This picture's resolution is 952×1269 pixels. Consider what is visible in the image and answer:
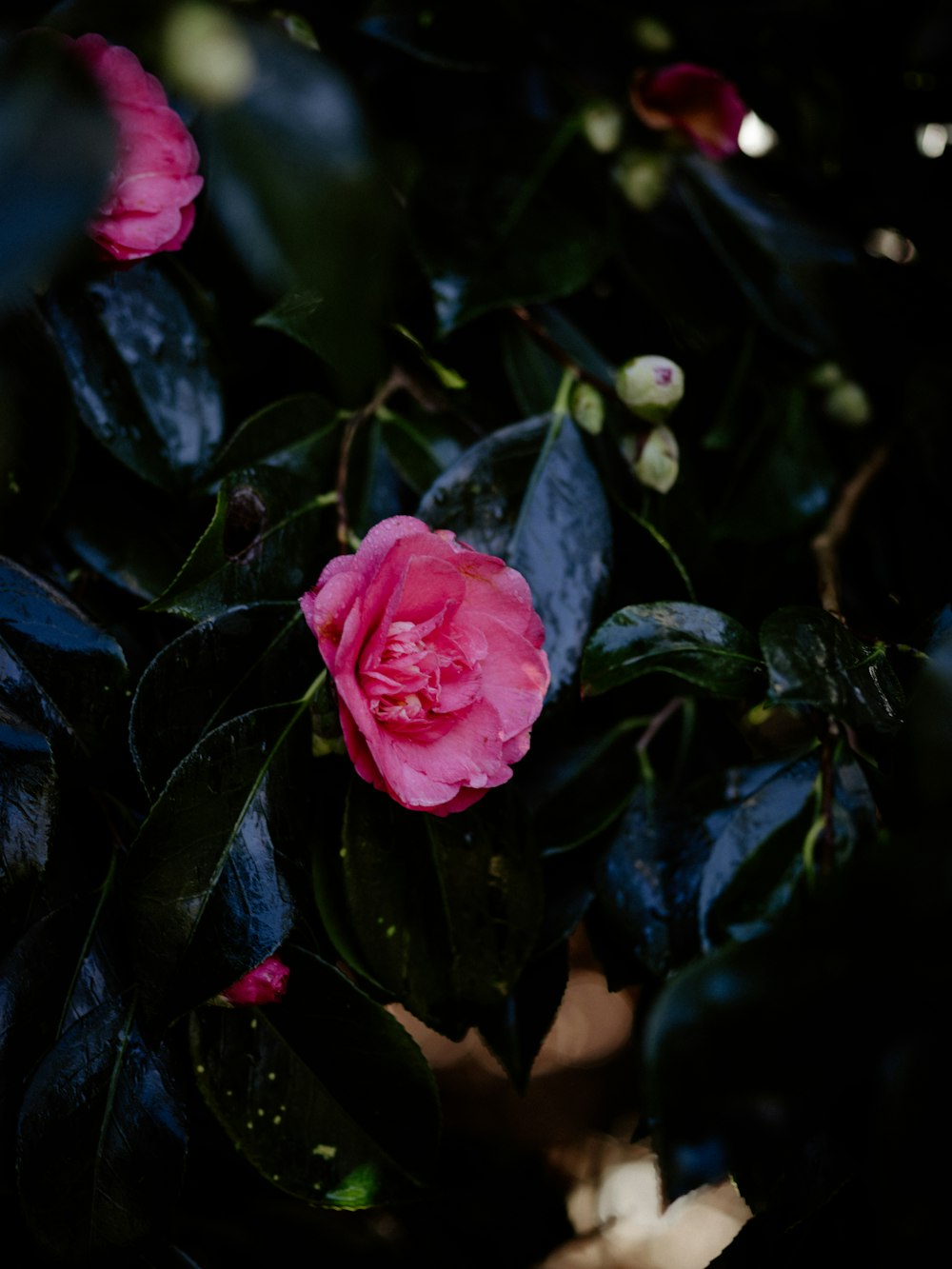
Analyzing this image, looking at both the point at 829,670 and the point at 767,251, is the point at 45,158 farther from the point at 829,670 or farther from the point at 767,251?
the point at 767,251

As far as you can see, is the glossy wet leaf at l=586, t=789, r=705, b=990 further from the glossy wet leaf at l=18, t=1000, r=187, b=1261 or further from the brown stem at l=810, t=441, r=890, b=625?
the glossy wet leaf at l=18, t=1000, r=187, b=1261

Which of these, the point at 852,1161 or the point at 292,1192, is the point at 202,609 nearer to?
the point at 292,1192

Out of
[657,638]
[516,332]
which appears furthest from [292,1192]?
[516,332]

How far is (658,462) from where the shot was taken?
0.74 m

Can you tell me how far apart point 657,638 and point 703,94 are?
0.54 meters

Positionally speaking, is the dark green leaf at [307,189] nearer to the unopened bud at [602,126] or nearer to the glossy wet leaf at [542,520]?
the glossy wet leaf at [542,520]

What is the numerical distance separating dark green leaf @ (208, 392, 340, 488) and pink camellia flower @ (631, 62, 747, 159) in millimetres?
414

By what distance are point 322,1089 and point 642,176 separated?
0.80 m

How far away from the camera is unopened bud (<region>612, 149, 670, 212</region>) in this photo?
2.97ft

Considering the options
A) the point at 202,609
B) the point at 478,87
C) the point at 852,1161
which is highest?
the point at 478,87

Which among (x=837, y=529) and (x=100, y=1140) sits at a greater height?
(x=837, y=529)

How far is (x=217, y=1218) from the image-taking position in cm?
87

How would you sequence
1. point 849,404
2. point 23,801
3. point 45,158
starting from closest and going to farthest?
point 45,158 < point 23,801 < point 849,404

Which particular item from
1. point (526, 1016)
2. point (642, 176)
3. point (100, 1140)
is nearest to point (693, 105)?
point (642, 176)
